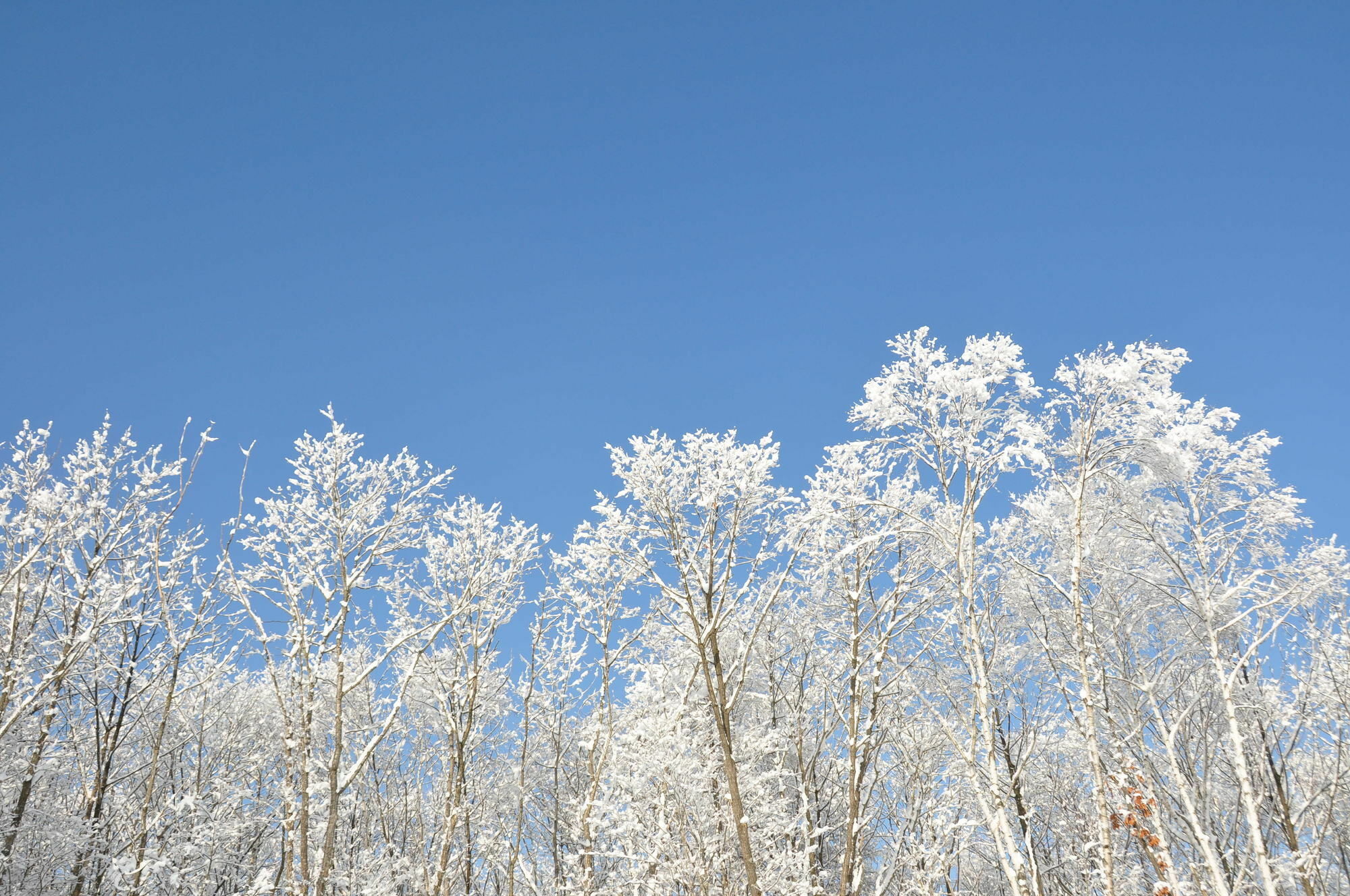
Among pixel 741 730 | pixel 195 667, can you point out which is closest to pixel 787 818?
pixel 741 730

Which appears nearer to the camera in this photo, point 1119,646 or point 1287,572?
point 1287,572

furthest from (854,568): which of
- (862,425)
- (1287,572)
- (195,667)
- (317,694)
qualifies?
(195,667)

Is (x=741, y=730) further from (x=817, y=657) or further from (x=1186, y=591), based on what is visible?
(x=1186, y=591)

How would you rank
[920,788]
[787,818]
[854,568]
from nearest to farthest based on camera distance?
[787,818] < [854,568] < [920,788]

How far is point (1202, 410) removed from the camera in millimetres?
11562

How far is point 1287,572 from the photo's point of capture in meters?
11.4

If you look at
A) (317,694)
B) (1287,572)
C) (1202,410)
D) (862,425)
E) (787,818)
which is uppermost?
(1202,410)

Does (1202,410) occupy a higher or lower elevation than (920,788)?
higher

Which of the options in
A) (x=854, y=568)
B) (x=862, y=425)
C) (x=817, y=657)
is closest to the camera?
(x=862, y=425)

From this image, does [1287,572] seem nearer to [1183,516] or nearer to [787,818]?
[1183,516]

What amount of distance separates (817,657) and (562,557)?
19.0 feet

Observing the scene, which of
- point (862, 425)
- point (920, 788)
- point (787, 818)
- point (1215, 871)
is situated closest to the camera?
point (1215, 871)

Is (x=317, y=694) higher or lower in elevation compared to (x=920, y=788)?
higher

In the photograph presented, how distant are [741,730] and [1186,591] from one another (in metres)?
8.49
